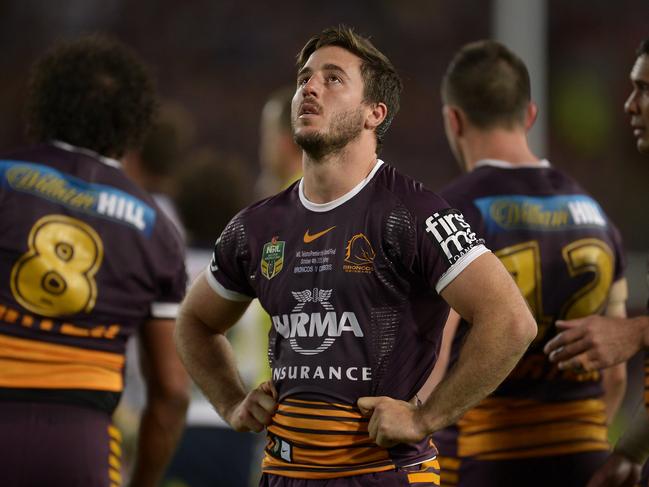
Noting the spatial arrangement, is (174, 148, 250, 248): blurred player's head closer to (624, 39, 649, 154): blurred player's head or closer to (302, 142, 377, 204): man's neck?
(624, 39, 649, 154): blurred player's head

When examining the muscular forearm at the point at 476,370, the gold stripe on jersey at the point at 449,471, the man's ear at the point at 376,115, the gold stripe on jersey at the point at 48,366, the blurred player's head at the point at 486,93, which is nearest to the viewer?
the muscular forearm at the point at 476,370

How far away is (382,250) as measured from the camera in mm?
3158

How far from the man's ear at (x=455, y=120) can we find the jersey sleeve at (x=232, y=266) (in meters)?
1.52

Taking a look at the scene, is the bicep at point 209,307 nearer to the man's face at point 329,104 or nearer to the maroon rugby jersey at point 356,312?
the maroon rugby jersey at point 356,312

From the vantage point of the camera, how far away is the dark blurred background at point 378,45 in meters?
15.8

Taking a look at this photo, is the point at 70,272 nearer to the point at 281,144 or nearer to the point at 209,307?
the point at 209,307

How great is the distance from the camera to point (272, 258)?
3.34 meters

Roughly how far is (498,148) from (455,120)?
0.86 ft

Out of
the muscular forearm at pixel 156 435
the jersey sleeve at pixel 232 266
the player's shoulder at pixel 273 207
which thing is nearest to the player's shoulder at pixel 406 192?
the player's shoulder at pixel 273 207

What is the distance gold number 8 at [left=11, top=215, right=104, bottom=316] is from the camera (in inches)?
155

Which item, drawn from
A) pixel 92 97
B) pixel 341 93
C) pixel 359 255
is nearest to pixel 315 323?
pixel 359 255

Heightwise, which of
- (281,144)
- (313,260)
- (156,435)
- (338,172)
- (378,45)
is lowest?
(156,435)

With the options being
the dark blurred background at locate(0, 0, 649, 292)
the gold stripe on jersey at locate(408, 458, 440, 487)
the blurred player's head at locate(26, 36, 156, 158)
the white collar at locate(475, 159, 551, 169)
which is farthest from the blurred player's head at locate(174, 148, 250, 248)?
the dark blurred background at locate(0, 0, 649, 292)

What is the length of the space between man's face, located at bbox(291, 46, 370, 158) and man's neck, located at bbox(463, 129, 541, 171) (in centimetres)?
132
